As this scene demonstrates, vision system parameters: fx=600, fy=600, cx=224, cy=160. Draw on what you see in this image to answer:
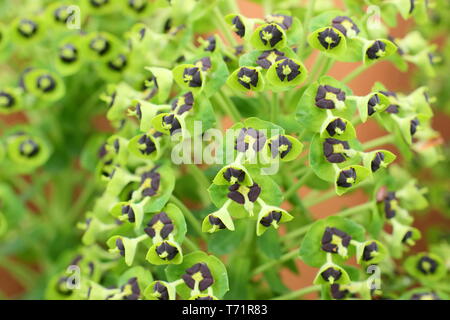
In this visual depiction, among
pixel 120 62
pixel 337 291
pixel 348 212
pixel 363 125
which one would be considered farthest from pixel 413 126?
pixel 363 125

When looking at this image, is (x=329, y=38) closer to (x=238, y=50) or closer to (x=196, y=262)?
(x=238, y=50)

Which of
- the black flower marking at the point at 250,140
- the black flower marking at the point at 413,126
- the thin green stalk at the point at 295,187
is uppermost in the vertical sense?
the black flower marking at the point at 413,126

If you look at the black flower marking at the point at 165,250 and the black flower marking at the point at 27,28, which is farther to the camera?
the black flower marking at the point at 27,28

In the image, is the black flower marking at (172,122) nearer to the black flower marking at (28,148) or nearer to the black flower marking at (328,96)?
the black flower marking at (328,96)

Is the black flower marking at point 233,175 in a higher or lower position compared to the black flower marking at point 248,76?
lower

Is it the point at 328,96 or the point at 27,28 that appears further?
the point at 27,28

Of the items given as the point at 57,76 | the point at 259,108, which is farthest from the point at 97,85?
the point at 259,108

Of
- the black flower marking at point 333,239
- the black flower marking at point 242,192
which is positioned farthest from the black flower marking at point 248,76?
the black flower marking at point 333,239
